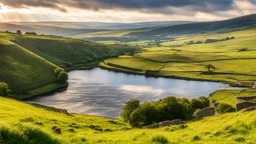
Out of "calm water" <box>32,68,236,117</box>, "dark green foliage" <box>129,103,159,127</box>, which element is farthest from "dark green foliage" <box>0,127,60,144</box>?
"calm water" <box>32,68,236,117</box>

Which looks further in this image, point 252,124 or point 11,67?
point 11,67

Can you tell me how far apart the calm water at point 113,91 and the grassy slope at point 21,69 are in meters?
15.8

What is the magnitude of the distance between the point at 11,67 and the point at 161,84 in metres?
84.8

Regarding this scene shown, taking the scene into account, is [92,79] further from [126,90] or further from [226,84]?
[226,84]

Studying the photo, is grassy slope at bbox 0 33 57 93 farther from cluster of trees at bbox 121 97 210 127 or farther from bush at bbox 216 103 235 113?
bush at bbox 216 103 235 113

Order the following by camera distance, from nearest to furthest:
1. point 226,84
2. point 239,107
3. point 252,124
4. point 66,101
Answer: point 252,124 < point 239,107 < point 66,101 < point 226,84

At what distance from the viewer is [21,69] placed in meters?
170

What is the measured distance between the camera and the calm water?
388 feet

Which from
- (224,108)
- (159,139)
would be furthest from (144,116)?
(159,139)

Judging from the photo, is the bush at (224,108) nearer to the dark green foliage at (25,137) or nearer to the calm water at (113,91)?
the calm water at (113,91)

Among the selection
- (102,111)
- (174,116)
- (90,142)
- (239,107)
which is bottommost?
(102,111)

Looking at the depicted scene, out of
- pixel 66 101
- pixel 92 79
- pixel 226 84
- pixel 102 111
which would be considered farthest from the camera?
pixel 92 79

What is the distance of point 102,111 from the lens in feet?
363

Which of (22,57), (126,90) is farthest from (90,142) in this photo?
(22,57)
